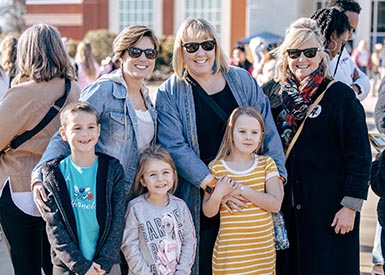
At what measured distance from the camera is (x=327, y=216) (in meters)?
4.16

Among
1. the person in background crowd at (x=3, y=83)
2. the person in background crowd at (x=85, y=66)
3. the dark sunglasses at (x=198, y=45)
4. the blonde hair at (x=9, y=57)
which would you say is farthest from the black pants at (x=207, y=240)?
the person in background crowd at (x=85, y=66)

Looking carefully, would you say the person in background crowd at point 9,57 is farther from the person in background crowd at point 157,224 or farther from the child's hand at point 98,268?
the child's hand at point 98,268

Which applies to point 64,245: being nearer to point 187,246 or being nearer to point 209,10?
point 187,246

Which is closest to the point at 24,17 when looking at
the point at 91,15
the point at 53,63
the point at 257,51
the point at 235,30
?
the point at 91,15

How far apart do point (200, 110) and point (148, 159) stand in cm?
47

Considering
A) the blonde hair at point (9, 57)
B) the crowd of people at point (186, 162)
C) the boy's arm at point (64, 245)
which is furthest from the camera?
the blonde hair at point (9, 57)

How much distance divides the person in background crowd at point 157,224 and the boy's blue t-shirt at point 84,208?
0.20m

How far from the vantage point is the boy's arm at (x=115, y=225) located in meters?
3.62

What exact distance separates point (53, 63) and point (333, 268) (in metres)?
2.20

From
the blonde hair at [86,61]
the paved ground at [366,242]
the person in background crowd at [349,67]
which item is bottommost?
the paved ground at [366,242]

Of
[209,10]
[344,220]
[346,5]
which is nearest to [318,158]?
[344,220]

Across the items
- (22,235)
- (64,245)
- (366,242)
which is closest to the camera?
(64,245)

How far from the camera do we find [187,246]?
3857 millimetres

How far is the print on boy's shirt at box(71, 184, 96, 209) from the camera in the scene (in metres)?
3.62
